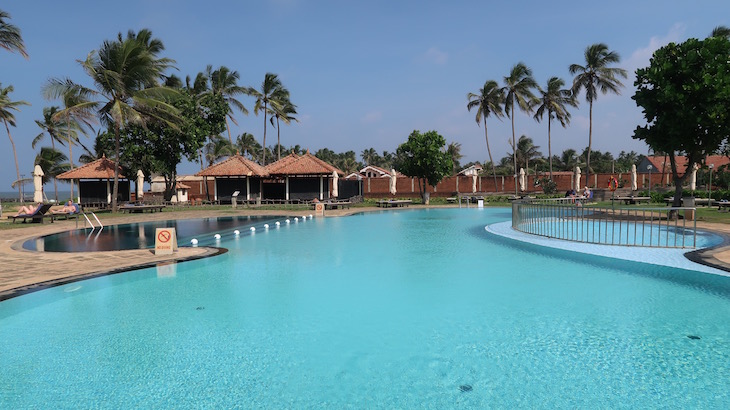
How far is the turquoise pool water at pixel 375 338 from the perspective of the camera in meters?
3.96

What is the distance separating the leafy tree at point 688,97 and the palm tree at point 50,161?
46238 millimetres

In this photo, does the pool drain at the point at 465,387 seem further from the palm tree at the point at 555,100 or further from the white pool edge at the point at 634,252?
the palm tree at the point at 555,100

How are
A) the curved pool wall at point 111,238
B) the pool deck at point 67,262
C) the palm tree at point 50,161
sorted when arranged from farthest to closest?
the palm tree at point 50,161, the curved pool wall at point 111,238, the pool deck at point 67,262

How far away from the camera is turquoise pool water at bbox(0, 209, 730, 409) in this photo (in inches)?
156

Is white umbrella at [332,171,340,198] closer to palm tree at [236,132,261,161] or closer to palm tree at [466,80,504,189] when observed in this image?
palm tree at [466,80,504,189]

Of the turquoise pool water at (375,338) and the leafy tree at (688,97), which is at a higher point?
the leafy tree at (688,97)

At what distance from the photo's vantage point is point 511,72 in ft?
130

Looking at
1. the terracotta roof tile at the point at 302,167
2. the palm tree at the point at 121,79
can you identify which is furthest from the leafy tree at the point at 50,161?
the terracotta roof tile at the point at 302,167

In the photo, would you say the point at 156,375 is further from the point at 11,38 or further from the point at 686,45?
the point at 11,38

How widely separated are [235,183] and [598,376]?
3224cm

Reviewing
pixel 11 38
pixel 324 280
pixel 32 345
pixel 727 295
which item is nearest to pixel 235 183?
pixel 11 38

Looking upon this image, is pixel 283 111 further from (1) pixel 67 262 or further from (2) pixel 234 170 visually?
(1) pixel 67 262

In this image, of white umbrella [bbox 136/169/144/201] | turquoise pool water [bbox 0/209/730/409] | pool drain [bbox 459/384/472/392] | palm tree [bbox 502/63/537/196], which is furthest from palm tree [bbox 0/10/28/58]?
palm tree [bbox 502/63/537/196]

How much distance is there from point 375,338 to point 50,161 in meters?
45.4
